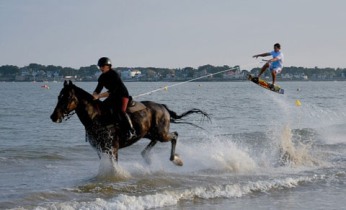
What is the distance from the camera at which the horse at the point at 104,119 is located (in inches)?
528

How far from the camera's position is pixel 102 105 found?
14.1 meters

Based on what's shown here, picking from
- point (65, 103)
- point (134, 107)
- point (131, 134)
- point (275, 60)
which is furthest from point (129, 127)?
point (275, 60)

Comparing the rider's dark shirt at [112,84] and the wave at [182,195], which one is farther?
the rider's dark shirt at [112,84]

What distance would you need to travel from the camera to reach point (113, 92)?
45.6 feet

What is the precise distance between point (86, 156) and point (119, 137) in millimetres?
6212

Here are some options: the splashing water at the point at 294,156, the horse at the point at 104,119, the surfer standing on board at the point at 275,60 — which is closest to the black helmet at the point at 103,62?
the horse at the point at 104,119

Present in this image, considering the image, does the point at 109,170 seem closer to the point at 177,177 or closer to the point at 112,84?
the point at 177,177

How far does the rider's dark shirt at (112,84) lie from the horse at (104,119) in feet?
1.28

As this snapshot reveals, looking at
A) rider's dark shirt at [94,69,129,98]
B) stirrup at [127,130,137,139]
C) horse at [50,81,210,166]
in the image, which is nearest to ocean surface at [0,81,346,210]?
horse at [50,81,210,166]

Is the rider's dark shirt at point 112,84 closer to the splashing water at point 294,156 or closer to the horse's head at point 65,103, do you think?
the horse's head at point 65,103

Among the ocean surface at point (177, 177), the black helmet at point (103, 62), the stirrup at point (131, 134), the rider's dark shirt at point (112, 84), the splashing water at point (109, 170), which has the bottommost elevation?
the ocean surface at point (177, 177)

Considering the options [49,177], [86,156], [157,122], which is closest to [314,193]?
[157,122]

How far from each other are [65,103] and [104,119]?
1117 millimetres

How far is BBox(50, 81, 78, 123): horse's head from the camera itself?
43.5 feet
